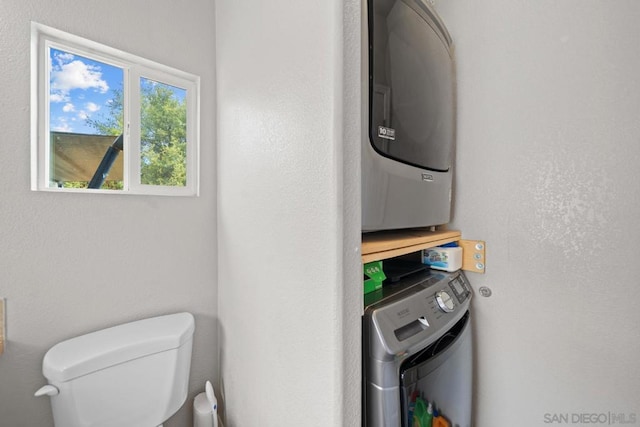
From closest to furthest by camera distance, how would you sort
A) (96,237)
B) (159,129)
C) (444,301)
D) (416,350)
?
(416,350)
(444,301)
(96,237)
(159,129)

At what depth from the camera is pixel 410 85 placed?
29.9 inches

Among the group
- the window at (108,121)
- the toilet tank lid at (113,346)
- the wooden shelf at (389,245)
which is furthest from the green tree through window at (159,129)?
the wooden shelf at (389,245)

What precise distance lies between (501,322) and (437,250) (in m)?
0.38

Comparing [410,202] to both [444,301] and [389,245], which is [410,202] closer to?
[389,245]

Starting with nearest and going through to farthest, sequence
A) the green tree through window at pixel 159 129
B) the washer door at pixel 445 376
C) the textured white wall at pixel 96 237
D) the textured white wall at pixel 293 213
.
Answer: the textured white wall at pixel 293 213, the washer door at pixel 445 376, the textured white wall at pixel 96 237, the green tree through window at pixel 159 129

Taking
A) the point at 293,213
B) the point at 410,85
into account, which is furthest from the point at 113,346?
the point at 410,85

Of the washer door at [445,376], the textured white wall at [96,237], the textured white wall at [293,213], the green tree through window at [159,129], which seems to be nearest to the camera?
the textured white wall at [293,213]

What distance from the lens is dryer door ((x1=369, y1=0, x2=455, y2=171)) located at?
62 cm

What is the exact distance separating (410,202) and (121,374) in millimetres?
1044

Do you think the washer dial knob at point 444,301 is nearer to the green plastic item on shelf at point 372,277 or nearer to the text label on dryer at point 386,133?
the green plastic item on shelf at point 372,277

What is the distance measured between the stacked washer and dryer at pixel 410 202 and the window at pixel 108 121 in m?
0.84

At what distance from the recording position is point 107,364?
2.38 feet

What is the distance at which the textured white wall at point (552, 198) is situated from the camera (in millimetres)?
775

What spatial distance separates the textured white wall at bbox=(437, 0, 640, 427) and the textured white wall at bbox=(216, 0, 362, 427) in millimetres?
796
